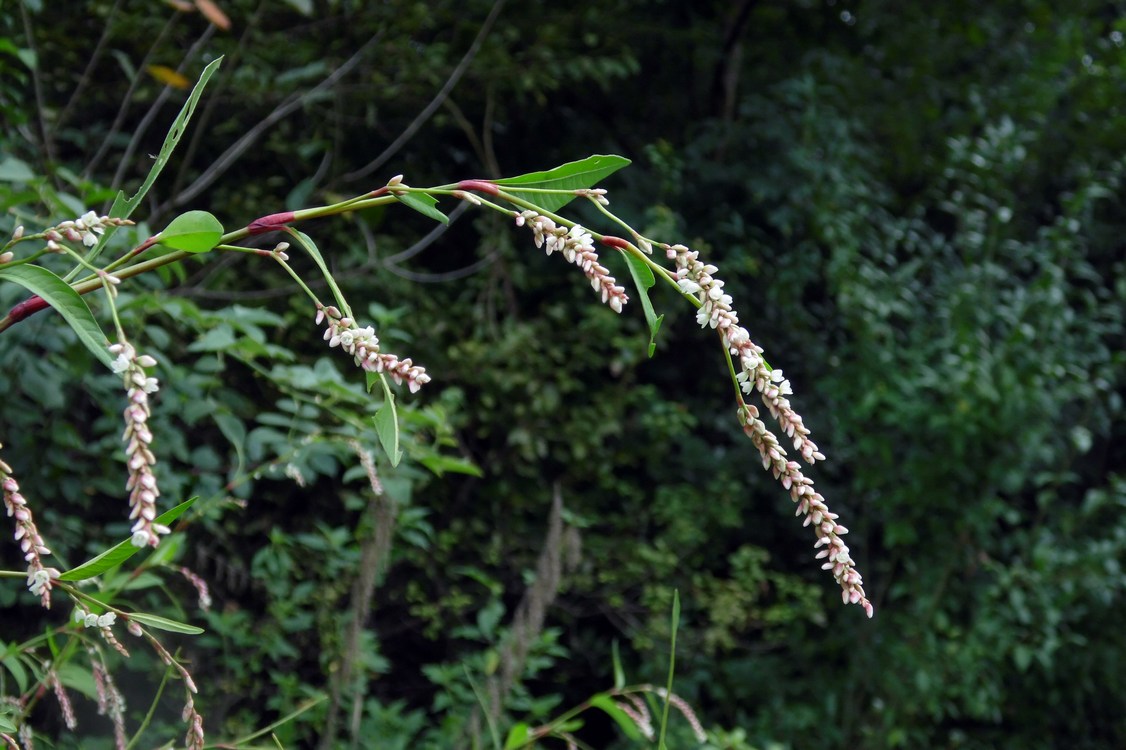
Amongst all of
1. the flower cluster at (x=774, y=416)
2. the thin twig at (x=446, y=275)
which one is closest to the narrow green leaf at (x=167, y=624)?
the flower cluster at (x=774, y=416)

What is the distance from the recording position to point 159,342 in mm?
1612

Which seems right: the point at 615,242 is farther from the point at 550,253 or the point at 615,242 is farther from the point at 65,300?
the point at 65,300

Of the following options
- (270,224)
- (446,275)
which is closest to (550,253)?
(270,224)

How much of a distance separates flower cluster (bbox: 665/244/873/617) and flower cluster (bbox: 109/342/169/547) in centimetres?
27

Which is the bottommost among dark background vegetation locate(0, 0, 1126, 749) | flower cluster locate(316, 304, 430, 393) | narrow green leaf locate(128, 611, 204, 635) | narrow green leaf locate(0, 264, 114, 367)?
dark background vegetation locate(0, 0, 1126, 749)

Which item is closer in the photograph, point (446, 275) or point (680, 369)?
point (446, 275)

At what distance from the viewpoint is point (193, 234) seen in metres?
0.55

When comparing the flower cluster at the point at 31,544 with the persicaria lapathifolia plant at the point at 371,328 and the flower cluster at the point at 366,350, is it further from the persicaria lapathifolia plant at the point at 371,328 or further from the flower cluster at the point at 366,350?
the flower cluster at the point at 366,350

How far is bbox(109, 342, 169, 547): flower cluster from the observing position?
16.7 inches

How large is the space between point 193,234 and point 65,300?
7 centimetres

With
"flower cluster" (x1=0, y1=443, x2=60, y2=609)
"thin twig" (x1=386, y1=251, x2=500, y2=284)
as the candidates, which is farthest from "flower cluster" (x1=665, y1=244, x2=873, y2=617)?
"thin twig" (x1=386, y1=251, x2=500, y2=284)

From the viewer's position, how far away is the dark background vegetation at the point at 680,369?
2.87 metres

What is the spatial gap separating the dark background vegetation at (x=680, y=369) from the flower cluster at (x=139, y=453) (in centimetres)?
196

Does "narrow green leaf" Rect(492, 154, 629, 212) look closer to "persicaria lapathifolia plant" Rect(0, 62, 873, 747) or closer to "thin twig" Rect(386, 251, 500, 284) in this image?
"persicaria lapathifolia plant" Rect(0, 62, 873, 747)
